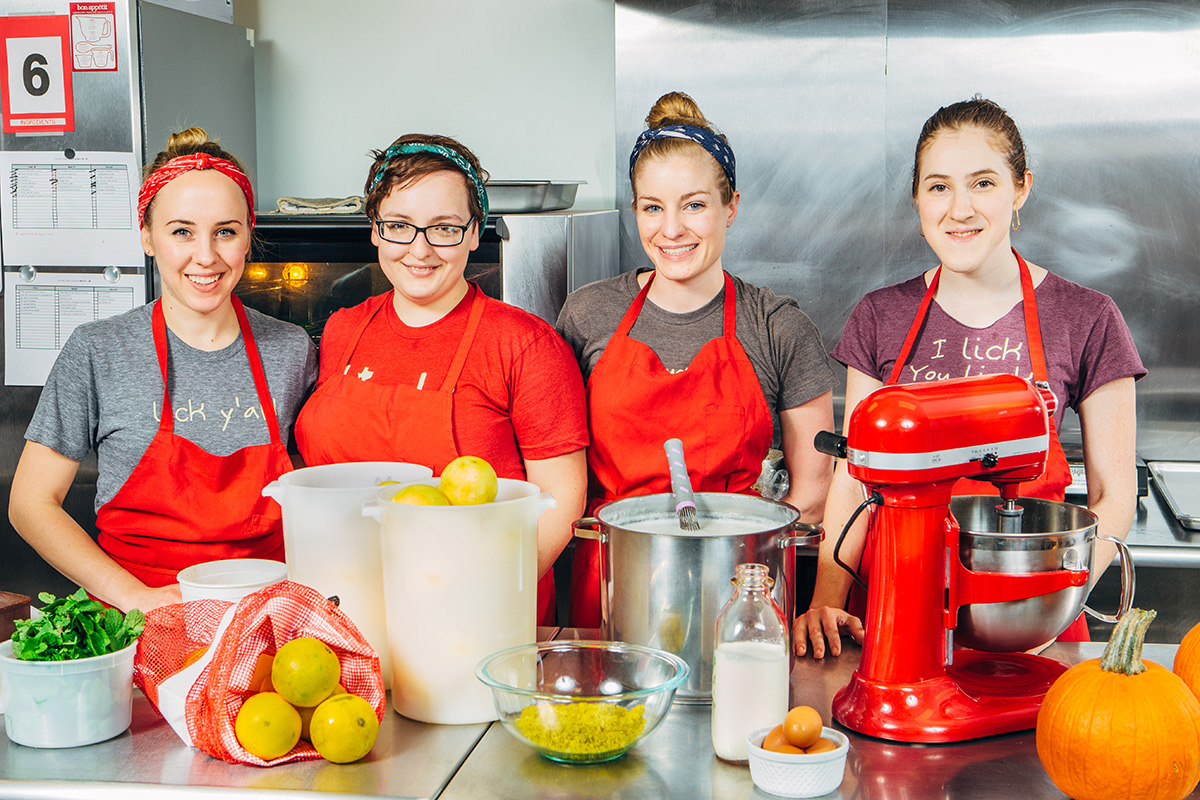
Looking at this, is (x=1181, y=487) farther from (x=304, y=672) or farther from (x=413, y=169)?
(x=304, y=672)

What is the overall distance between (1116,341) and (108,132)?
7.22ft

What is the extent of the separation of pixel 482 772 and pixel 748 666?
286mm

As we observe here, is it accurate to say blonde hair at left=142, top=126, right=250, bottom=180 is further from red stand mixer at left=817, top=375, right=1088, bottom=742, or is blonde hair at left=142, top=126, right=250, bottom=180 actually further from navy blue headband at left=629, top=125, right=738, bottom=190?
red stand mixer at left=817, top=375, right=1088, bottom=742

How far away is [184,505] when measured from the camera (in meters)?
1.72

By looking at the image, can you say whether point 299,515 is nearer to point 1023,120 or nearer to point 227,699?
point 227,699

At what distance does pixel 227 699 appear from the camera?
107 cm

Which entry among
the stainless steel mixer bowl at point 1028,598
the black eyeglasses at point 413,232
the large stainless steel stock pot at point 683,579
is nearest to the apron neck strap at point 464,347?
the black eyeglasses at point 413,232

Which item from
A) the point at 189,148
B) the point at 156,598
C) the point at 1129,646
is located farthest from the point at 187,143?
the point at 1129,646

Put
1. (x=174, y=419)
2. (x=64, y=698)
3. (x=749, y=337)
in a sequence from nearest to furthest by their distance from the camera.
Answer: (x=64, y=698)
(x=174, y=419)
(x=749, y=337)

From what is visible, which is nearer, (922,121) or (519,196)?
(519,196)

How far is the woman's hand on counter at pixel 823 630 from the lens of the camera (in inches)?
55.6

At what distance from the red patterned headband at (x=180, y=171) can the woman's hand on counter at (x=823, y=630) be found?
3.76ft

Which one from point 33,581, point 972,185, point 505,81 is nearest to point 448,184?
point 972,185

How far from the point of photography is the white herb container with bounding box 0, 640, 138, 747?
110 centimetres
